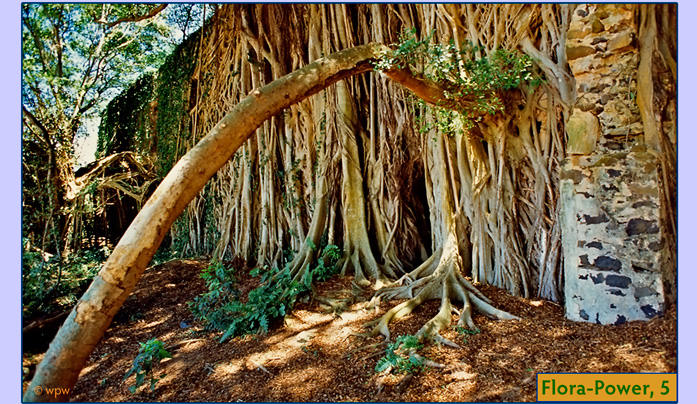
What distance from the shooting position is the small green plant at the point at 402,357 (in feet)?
8.09

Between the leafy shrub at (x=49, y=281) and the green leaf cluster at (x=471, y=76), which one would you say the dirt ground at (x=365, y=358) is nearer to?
the leafy shrub at (x=49, y=281)

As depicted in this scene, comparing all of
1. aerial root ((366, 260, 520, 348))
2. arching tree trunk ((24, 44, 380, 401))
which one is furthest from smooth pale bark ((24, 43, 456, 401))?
aerial root ((366, 260, 520, 348))

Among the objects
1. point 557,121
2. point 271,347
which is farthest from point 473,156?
point 271,347

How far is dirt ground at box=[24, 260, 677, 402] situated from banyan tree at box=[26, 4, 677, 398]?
19 cm

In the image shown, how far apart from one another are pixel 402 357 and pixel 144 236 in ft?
5.68

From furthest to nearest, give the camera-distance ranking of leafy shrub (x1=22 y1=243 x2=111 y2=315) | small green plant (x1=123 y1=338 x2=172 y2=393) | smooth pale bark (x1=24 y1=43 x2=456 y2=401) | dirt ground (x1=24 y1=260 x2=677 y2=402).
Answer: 1. leafy shrub (x1=22 y1=243 x2=111 y2=315)
2. small green plant (x1=123 y1=338 x2=172 y2=393)
3. dirt ground (x1=24 y1=260 x2=677 y2=402)
4. smooth pale bark (x1=24 y1=43 x2=456 y2=401)

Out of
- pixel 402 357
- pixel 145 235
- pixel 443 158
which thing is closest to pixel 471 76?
pixel 443 158

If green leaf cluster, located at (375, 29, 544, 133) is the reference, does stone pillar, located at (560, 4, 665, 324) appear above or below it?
below

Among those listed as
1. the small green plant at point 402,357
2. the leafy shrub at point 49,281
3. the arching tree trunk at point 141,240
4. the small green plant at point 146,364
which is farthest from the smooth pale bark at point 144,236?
the leafy shrub at point 49,281

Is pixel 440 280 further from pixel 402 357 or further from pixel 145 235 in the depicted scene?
pixel 145 235

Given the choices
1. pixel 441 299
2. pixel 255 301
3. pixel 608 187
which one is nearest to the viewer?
pixel 608 187

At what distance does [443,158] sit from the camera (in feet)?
13.4

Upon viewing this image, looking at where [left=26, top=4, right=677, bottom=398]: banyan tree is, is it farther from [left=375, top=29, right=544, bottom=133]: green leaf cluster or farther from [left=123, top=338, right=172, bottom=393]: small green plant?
[left=123, top=338, right=172, bottom=393]: small green plant

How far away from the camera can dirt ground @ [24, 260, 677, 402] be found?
2.25 m
